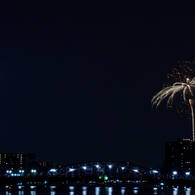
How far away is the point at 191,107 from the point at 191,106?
0.81 metres

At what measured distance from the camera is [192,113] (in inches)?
4444

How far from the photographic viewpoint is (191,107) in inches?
4267

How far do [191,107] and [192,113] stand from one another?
4.91 meters

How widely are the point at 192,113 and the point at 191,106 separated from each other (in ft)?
18.8

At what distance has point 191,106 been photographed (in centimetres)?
10762
